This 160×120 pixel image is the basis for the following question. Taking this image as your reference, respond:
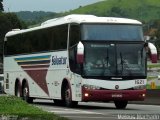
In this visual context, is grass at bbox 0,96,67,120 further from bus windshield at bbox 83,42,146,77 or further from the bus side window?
the bus side window

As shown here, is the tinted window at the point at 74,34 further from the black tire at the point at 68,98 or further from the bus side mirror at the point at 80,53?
the black tire at the point at 68,98

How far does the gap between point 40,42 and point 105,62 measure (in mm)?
6207

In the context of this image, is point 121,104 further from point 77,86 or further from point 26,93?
point 26,93

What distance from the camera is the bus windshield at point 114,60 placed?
25609 mm

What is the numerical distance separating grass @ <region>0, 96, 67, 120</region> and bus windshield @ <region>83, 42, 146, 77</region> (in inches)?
248

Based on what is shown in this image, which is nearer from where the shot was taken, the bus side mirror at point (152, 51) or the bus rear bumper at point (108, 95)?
the bus rear bumper at point (108, 95)

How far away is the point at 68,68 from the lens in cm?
2720

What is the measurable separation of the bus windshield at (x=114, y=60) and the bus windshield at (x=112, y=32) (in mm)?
317

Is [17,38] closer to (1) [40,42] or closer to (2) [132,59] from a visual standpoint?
(1) [40,42]

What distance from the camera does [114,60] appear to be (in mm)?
25734

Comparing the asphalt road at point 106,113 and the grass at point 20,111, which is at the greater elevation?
the grass at point 20,111

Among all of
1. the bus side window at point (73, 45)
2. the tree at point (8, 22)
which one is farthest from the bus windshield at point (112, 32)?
the tree at point (8, 22)

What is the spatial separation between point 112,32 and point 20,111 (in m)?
10.4

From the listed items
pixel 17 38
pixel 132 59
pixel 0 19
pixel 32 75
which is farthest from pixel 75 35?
pixel 0 19
